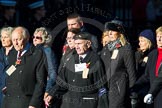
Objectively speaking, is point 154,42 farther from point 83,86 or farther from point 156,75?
point 83,86

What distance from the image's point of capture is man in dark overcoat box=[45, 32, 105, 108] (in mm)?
11328

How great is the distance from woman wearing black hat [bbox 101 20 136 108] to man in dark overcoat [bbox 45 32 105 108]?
0.28 meters

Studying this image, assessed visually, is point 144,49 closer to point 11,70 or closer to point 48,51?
point 48,51

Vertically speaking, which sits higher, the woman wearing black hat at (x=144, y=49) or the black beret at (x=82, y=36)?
the black beret at (x=82, y=36)

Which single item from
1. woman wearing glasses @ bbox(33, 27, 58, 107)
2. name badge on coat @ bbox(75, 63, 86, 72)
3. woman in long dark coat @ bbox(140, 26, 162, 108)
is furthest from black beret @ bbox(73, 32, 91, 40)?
woman in long dark coat @ bbox(140, 26, 162, 108)

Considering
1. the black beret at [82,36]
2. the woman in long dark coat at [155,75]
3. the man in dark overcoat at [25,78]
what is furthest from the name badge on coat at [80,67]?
the woman in long dark coat at [155,75]

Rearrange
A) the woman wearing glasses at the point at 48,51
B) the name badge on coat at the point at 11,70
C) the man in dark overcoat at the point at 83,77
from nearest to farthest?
the man in dark overcoat at the point at 83,77, the name badge on coat at the point at 11,70, the woman wearing glasses at the point at 48,51

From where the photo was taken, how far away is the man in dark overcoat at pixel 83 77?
37.2ft

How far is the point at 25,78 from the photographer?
1174 centimetres

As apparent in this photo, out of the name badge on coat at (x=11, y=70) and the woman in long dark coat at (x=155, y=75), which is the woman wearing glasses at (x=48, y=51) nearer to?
the name badge on coat at (x=11, y=70)

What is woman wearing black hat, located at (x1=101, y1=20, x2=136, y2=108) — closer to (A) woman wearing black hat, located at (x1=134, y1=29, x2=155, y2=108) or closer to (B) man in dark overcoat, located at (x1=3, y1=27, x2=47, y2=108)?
(A) woman wearing black hat, located at (x1=134, y1=29, x2=155, y2=108)

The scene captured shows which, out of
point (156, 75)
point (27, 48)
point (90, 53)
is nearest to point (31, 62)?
point (27, 48)

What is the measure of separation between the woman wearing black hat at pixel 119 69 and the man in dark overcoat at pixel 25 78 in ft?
3.73

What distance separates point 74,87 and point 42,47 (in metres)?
1.33
